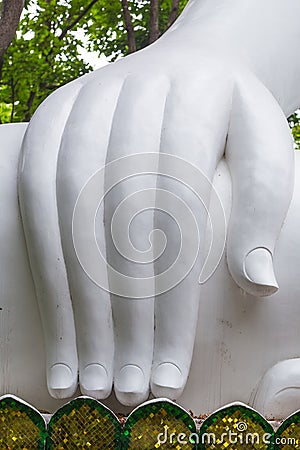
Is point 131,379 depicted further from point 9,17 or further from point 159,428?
point 9,17

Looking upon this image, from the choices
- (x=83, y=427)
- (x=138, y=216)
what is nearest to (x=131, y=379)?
(x=138, y=216)

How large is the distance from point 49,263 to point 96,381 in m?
0.37

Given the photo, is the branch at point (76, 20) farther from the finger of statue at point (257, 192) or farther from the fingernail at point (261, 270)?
the fingernail at point (261, 270)

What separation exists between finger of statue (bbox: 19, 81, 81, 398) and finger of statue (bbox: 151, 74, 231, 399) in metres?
0.26

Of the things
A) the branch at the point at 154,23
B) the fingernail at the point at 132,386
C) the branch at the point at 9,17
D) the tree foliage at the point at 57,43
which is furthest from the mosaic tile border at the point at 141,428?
the tree foliage at the point at 57,43

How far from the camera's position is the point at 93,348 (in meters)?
2.38

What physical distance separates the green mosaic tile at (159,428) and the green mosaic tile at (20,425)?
19 cm

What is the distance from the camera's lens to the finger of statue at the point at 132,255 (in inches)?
92.2

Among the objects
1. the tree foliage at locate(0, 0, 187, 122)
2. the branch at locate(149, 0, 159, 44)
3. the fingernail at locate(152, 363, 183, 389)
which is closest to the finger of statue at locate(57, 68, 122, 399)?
the fingernail at locate(152, 363, 183, 389)

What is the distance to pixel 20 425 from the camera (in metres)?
1.74

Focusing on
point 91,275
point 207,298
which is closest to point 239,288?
point 207,298

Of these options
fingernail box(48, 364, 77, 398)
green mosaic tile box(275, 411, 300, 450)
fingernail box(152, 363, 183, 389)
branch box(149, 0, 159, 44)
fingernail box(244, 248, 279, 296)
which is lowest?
fingernail box(48, 364, 77, 398)

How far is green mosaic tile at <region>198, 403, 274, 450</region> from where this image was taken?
5.63 ft

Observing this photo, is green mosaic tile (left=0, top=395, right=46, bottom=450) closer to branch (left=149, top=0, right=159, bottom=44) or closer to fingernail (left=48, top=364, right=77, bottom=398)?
fingernail (left=48, top=364, right=77, bottom=398)
